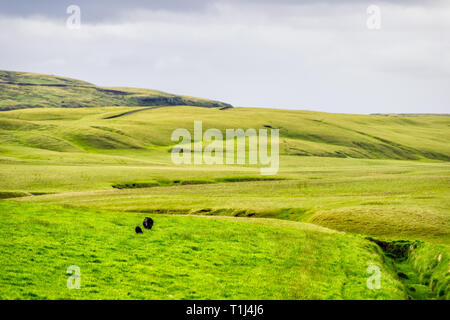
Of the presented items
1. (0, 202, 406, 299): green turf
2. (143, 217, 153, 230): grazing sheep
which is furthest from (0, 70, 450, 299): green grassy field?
(143, 217, 153, 230): grazing sheep

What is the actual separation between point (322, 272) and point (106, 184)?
5701 centimetres

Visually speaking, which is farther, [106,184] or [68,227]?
[106,184]

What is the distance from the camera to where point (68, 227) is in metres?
29.3

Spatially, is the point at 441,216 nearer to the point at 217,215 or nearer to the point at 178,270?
the point at 217,215

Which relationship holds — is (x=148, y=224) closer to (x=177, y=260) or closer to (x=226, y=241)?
(x=226, y=241)

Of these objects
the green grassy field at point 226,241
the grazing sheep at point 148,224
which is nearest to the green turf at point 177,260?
the green grassy field at point 226,241

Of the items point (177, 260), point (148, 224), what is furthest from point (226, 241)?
point (148, 224)

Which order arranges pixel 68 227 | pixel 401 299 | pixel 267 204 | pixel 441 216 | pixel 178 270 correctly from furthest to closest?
pixel 267 204, pixel 441 216, pixel 68 227, pixel 178 270, pixel 401 299

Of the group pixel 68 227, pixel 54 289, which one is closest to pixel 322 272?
pixel 54 289

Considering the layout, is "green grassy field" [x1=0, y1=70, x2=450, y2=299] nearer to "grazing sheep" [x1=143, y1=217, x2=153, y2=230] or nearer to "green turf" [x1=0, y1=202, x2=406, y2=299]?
"green turf" [x1=0, y1=202, x2=406, y2=299]

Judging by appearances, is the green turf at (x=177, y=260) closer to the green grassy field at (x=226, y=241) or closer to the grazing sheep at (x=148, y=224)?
the green grassy field at (x=226, y=241)

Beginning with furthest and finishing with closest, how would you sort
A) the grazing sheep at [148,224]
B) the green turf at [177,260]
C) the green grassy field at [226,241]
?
the grazing sheep at [148,224] → the green grassy field at [226,241] → the green turf at [177,260]

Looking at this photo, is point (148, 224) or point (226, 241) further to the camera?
point (148, 224)

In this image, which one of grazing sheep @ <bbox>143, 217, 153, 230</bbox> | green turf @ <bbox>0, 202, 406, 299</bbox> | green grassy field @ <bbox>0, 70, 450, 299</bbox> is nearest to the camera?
green turf @ <bbox>0, 202, 406, 299</bbox>
